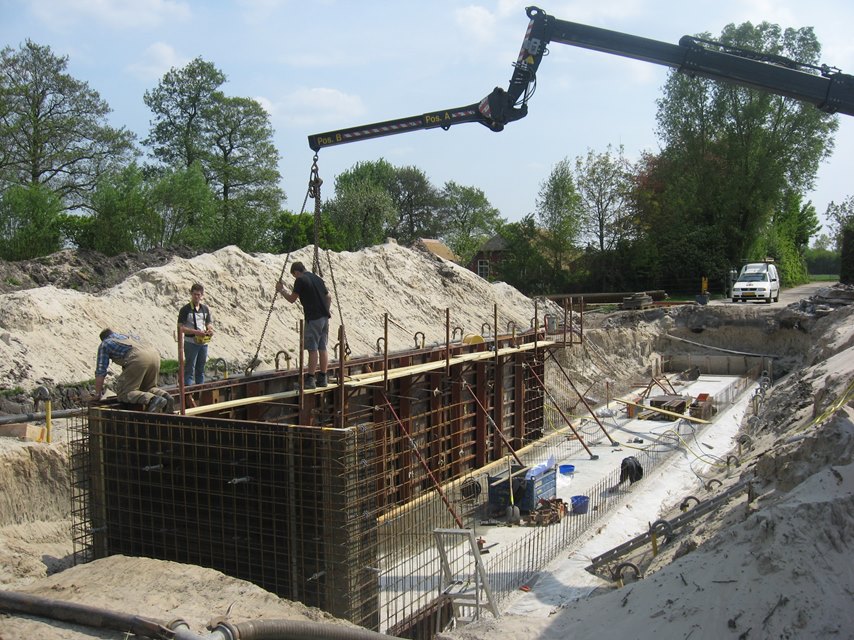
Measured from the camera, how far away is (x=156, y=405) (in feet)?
26.6

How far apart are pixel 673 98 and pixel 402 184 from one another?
97.9 ft

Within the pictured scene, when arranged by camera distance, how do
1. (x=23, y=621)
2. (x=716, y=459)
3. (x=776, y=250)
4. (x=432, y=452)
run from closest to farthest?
(x=23, y=621)
(x=432, y=452)
(x=716, y=459)
(x=776, y=250)

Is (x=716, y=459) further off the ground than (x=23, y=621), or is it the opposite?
(x=23, y=621)

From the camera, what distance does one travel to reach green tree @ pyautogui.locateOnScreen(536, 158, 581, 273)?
42.0 meters

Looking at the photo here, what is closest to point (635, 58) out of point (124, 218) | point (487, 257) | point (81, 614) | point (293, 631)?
point (293, 631)

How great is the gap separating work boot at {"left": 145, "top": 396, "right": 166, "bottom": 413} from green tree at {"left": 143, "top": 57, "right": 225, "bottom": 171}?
31.8m

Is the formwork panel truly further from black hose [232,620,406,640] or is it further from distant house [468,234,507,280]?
distant house [468,234,507,280]

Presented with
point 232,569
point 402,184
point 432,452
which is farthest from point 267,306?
point 402,184

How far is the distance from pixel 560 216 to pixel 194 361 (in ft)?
111

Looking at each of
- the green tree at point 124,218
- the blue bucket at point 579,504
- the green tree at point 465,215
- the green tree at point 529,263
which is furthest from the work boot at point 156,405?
the green tree at point 465,215

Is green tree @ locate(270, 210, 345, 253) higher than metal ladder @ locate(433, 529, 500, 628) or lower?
higher

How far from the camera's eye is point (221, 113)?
38.2m

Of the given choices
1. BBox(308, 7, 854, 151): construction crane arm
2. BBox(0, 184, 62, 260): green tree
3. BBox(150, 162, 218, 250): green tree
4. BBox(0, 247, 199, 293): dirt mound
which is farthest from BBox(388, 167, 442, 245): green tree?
BBox(308, 7, 854, 151): construction crane arm

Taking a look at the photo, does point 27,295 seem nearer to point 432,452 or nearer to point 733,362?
point 432,452
